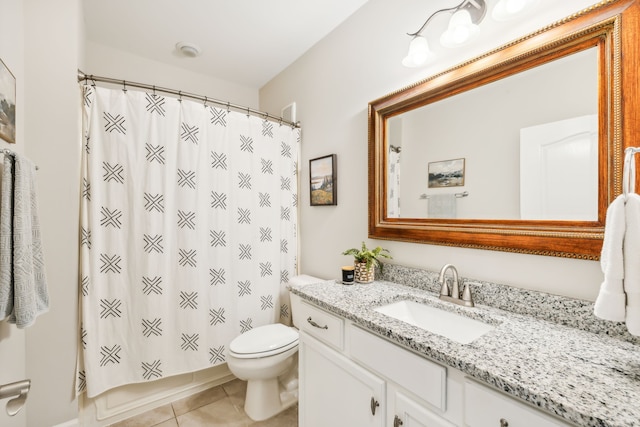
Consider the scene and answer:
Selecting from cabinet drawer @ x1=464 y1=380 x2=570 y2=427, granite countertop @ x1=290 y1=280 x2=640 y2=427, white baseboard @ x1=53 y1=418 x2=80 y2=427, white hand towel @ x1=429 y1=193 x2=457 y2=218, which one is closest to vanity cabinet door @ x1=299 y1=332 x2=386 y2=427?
granite countertop @ x1=290 y1=280 x2=640 y2=427

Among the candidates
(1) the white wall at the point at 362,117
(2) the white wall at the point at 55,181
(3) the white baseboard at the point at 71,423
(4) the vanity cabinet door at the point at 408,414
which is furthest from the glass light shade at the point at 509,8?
(3) the white baseboard at the point at 71,423

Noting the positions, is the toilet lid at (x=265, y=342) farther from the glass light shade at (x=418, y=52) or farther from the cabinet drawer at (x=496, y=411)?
the glass light shade at (x=418, y=52)

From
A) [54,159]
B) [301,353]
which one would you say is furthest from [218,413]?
[54,159]

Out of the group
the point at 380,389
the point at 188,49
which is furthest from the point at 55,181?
the point at 380,389

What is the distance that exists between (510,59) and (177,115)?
5.93 feet

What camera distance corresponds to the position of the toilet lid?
160 centimetres

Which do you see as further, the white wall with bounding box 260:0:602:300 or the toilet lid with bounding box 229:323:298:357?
the toilet lid with bounding box 229:323:298:357

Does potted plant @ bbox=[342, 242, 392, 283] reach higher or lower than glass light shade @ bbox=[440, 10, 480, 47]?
lower

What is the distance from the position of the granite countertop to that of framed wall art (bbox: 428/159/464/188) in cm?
57

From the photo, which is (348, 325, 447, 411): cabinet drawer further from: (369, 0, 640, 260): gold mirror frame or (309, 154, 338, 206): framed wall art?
(309, 154, 338, 206): framed wall art

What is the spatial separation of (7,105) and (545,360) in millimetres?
2124

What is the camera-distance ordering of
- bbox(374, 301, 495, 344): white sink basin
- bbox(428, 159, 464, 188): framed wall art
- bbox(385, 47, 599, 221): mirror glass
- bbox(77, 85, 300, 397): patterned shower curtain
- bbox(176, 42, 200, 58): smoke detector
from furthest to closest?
bbox(176, 42, 200, 58): smoke detector → bbox(77, 85, 300, 397): patterned shower curtain → bbox(428, 159, 464, 188): framed wall art → bbox(374, 301, 495, 344): white sink basin → bbox(385, 47, 599, 221): mirror glass

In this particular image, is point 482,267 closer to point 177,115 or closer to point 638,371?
point 638,371

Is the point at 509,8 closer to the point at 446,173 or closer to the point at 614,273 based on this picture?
the point at 446,173
